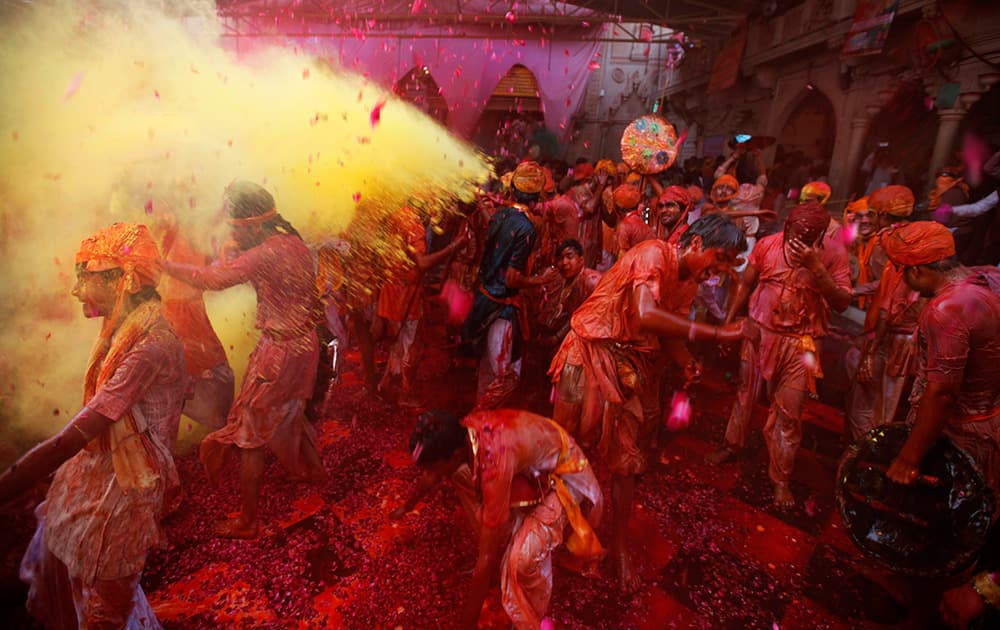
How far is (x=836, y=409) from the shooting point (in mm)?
5871

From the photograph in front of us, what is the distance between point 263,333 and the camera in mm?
3377

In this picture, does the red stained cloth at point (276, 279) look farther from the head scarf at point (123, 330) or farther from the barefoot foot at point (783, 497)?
the barefoot foot at point (783, 497)

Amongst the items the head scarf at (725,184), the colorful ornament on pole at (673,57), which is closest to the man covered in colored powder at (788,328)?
the head scarf at (725,184)

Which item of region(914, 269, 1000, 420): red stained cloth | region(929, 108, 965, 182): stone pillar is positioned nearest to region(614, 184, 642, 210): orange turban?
region(914, 269, 1000, 420): red stained cloth

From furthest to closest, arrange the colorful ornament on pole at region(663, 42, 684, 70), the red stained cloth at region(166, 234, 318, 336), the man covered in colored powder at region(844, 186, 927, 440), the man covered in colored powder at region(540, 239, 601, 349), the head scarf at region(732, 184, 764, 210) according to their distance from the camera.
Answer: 1. the colorful ornament on pole at region(663, 42, 684, 70)
2. the head scarf at region(732, 184, 764, 210)
3. the man covered in colored powder at region(540, 239, 601, 349)
4. the man covered in colored powder at region(844, 186, 927, 440)
5. the red stained cloth at region(166, 234, 318, 336)

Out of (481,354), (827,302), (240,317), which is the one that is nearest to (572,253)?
(481,354)

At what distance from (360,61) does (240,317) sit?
13123mm

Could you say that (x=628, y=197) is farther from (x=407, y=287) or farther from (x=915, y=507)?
(x=915, y=507)

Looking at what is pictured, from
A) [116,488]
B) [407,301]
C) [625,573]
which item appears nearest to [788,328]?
[625,573]

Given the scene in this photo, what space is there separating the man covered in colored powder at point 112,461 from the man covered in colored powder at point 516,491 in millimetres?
1262

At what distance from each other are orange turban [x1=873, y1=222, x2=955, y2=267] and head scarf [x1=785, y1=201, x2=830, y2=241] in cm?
46

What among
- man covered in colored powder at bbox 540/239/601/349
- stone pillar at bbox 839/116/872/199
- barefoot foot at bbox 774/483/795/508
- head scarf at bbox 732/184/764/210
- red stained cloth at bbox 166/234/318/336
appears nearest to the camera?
red stained cloth at bbox 166/234/318/336

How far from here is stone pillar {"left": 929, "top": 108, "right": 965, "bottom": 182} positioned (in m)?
9.43

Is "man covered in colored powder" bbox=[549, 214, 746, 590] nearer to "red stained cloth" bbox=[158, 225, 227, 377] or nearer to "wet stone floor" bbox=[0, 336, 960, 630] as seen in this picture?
"wet stone floor" bbox=[0, 336, 960, 630]
